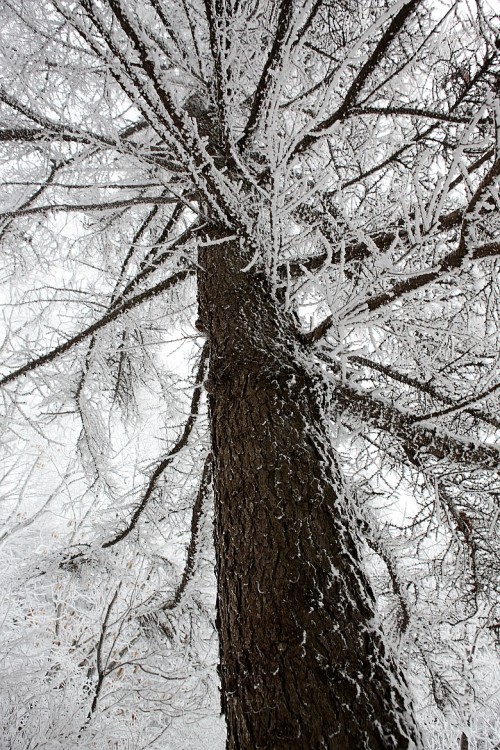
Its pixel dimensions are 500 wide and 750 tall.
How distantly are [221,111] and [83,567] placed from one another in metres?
3.12

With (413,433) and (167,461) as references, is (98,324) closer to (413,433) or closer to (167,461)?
(167,461)

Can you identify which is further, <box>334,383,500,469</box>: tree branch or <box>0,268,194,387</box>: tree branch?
<box>0,268,194,387</box>: tree branch

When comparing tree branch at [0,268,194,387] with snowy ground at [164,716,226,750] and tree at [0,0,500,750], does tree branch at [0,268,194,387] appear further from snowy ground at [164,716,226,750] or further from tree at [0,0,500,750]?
snowy ground at [164,716,226,750]

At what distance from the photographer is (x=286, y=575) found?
1.21 m

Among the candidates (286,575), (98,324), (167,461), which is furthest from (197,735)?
(286,575)

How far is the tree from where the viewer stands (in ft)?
3.86

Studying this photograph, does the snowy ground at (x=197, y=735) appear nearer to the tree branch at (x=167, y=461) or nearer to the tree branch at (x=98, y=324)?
the tree branch at (x=167, y=461)

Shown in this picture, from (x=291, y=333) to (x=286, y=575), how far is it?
1059mm

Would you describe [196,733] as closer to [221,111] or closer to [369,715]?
[369,715]

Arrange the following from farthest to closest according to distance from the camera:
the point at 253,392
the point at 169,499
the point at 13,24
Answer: the point at 169,499 → the point at 13,24 → the point at 253,392

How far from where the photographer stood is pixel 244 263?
7.49ft

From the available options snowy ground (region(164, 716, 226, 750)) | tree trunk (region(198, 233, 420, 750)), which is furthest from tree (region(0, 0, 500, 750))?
snowy ground (region(164, 716, 226, 750))

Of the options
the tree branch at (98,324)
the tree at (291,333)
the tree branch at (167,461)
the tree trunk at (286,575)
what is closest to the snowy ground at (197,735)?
the tree at (291,333)

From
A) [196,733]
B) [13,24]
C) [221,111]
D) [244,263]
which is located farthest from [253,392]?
[196,733]
